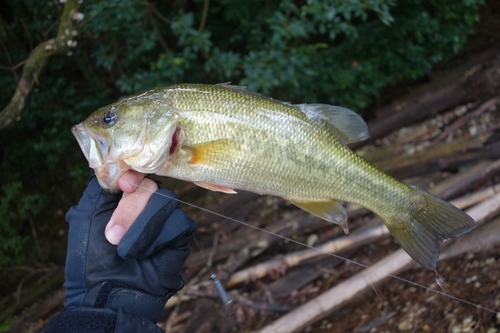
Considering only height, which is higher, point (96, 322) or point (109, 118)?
point (109, 118)

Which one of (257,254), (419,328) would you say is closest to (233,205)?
(257,254)

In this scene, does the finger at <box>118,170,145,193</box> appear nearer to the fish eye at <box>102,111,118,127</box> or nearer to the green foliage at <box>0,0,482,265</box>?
the fish eye at <box>102,111,118,127</box>

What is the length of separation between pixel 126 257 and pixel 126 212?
242mm

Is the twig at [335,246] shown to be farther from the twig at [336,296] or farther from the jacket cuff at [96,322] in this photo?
the jacket cuff at [96,322]

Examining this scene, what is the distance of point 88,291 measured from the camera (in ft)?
7.02

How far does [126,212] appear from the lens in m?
2.13

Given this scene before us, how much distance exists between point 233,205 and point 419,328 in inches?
102

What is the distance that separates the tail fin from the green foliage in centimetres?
219

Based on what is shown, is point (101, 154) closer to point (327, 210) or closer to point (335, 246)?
point (327, 210)

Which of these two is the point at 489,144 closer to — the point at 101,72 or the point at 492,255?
the point at 492,255

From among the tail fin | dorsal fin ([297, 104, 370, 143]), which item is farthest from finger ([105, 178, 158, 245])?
the tail fin

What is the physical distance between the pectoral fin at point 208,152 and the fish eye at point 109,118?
15.9 inches

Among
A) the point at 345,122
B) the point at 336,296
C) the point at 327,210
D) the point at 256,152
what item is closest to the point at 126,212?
the point at 256,152

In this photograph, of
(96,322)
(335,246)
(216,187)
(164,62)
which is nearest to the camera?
(96,322)
